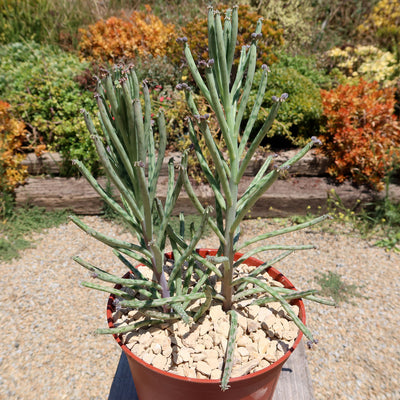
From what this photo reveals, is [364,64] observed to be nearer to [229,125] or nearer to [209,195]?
[209,195]

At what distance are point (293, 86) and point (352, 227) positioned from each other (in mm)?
1818

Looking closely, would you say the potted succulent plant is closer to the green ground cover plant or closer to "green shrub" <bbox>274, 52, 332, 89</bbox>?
the green ground cover plant

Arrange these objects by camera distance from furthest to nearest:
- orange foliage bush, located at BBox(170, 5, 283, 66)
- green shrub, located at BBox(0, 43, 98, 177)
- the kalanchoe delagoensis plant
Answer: orange foliage bush, located at BBox(170, 5, 283, 66)
green shrub, located at BBox(0, 43, 98, 177)
the kalanchoe delagoensis plant

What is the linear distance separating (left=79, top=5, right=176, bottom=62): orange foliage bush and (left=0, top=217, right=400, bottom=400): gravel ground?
9.24ft

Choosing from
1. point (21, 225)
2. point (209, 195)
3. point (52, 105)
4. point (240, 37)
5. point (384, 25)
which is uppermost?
point (384, 25)

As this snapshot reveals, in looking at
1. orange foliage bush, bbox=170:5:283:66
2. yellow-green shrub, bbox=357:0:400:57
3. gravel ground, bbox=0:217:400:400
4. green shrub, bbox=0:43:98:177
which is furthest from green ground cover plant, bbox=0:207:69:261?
yellow-green shrub, bbox=357:0:400:57

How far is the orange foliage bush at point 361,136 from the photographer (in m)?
3.83

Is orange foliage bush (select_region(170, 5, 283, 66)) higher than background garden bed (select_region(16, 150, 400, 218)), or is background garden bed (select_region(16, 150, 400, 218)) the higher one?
orange foliage bush (select_region(170, 5, 283, 66))

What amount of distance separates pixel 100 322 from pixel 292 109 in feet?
10.1

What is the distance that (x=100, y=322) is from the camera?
2758 mm

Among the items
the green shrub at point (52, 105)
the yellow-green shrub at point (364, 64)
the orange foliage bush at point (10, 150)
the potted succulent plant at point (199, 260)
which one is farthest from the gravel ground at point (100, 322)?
the yellow-green shrub at point (364, 64)

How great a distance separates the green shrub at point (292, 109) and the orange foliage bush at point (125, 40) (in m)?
1.76

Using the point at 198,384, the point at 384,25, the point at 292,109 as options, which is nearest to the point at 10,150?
the point at 292,109

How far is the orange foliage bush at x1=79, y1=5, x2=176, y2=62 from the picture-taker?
5.05 m
